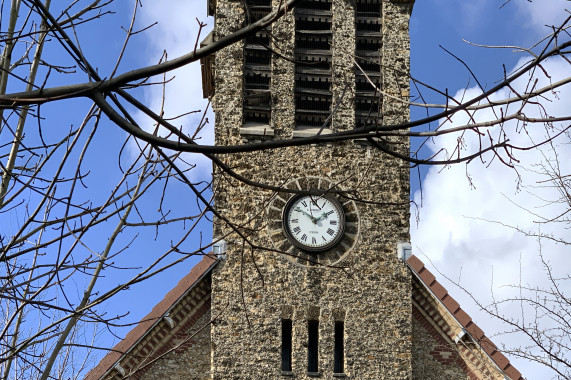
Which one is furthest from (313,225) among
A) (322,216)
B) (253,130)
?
(253,130)

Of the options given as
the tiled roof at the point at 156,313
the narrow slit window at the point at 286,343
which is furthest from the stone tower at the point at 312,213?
the tiled roof at the point at 156,313

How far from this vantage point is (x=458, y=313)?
17359mm

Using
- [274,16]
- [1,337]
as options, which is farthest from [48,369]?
[274,16]

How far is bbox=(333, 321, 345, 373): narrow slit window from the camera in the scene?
17.0 meters

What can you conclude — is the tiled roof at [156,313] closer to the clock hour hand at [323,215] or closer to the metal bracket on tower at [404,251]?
the clock hour hand at [323,215]

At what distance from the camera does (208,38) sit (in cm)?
1856

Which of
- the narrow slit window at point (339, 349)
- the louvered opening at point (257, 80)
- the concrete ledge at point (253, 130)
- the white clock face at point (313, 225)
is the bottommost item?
the narrow slit window at point (339, 349)

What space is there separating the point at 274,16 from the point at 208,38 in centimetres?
1256

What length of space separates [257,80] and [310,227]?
2606 mm

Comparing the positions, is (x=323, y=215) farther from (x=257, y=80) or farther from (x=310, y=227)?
(x=257, y=80)

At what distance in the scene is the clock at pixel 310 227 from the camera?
17297mm

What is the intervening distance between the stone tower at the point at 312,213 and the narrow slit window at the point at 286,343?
15mm

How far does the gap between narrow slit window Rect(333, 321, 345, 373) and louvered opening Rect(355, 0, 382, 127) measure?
331 centimetres

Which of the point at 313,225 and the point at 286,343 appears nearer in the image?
the point at 286,343
